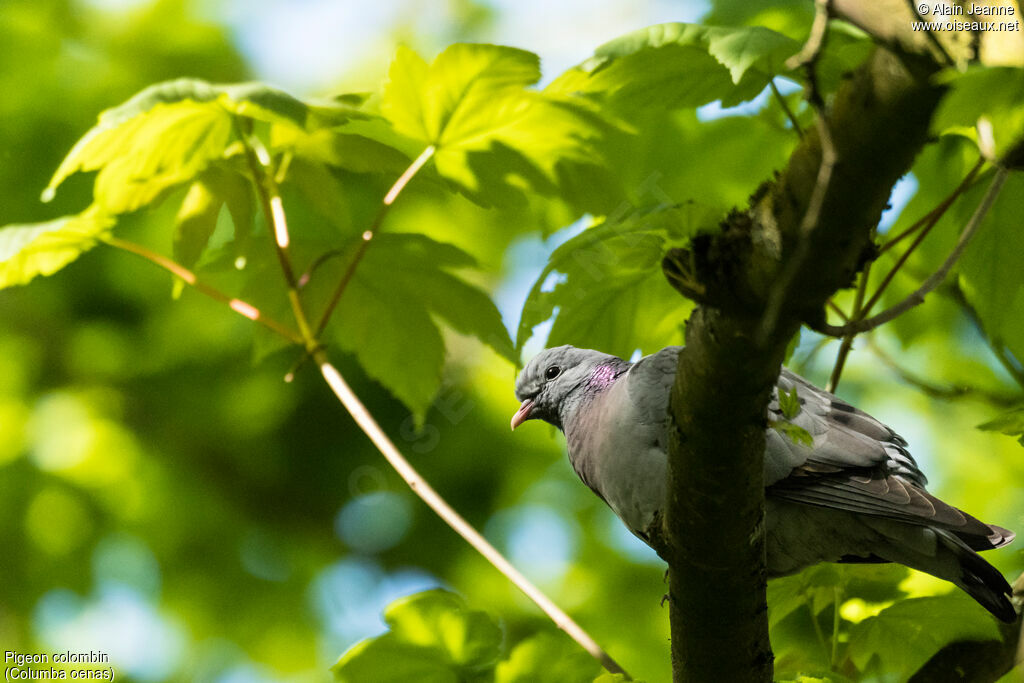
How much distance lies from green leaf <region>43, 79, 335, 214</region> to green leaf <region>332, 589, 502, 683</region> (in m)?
1.16

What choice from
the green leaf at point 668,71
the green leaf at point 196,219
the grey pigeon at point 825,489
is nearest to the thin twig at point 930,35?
the green leaf at point 668,71

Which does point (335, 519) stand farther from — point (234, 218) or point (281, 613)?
point (234, 218)

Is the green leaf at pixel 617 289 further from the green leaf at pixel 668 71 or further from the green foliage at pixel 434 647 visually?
the green foliage at pixel 434 647

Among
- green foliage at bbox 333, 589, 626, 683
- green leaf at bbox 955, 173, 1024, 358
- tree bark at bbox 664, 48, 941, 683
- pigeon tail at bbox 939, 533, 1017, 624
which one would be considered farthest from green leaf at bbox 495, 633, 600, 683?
green leaf at bbox 955, 173, 1024, 358

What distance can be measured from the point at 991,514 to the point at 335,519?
3.72 m

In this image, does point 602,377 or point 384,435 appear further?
point 602,377

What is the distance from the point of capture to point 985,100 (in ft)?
3.38

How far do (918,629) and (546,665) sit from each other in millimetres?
874

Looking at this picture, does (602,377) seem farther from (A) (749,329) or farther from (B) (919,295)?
(B) (919,295)

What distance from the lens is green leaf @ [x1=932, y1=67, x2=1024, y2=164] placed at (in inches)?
39.8

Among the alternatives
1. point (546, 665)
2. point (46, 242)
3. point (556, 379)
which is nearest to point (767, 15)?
point (556, 379)

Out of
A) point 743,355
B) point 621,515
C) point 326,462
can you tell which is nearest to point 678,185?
point 621,515

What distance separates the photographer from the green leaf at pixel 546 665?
2.12m

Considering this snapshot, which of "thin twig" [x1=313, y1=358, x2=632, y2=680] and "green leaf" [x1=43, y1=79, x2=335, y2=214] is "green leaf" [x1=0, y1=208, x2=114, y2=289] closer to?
"green leaf" [x1=43, y1=79, x2=335, y2=214]
